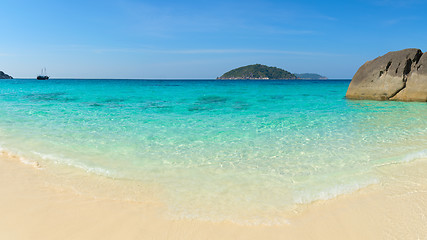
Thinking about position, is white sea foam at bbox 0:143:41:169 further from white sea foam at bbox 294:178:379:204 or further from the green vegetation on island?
the green vegetation on island

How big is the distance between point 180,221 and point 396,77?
20.4 meters

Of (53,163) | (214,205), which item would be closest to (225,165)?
(214,205)

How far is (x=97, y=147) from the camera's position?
20.3 feet

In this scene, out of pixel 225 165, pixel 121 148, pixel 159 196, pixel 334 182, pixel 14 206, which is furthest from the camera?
pixel 121 148

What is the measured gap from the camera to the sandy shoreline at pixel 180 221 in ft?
9.39

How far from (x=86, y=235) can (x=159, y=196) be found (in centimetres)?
112

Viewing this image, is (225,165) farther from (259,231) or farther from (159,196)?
(259,231)

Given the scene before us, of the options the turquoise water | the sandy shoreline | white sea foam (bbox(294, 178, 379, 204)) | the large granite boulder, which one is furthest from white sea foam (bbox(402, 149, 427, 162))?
the large granite boulder

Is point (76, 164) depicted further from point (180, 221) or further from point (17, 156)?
point (180, 221)

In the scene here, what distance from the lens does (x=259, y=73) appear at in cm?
17138

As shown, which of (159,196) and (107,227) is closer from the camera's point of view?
(107,227)

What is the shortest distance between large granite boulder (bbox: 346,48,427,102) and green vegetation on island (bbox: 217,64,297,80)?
15224 cm

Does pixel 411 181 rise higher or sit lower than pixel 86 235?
higher

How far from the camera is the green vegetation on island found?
171 meters
